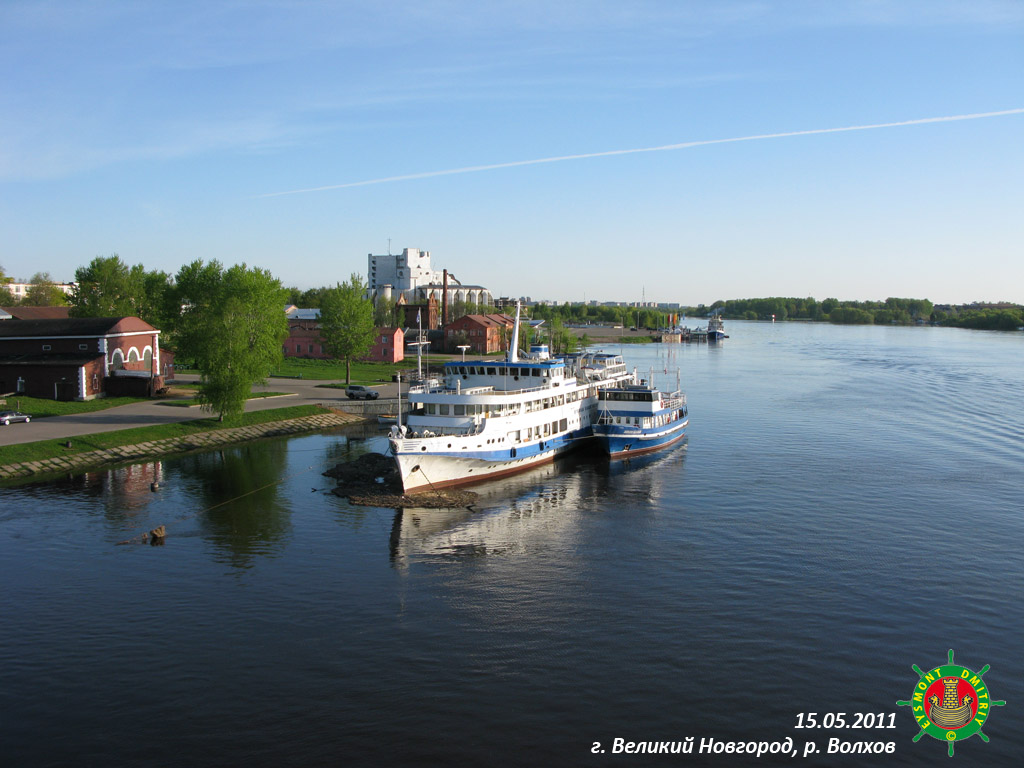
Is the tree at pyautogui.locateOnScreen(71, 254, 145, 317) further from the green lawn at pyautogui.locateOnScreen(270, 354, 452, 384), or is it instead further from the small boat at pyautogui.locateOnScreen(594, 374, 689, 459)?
the small boat at pyautogui.locateOnScreen(594, 374, 689, 459)

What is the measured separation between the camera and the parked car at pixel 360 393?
73750 mm

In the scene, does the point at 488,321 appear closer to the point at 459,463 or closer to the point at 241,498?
the point at 459,463

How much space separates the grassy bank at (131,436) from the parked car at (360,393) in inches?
232

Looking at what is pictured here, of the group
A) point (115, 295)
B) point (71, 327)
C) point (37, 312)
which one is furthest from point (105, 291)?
point (71, 327)

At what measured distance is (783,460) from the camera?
51688mm

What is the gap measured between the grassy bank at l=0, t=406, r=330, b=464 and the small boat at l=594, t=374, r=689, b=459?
83.9 feet

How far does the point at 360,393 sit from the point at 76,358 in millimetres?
24447

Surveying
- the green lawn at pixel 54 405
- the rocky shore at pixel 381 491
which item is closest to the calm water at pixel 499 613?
the rocky shore at pixel 381 491

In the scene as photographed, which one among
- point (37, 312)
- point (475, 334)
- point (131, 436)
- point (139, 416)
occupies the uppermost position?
point (37, 312)

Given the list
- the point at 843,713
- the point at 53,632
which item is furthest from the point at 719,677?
the point at 53,632

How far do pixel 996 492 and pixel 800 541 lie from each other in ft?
56.0

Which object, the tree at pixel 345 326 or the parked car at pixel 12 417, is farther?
the tree at pixel 345 326

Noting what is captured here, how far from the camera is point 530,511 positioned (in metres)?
41.1

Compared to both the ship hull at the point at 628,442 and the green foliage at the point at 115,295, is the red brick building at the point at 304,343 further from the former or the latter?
the ship hull at the point at 628,442
